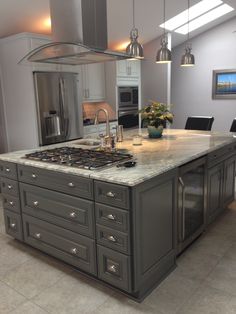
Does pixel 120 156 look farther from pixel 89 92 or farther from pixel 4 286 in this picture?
pixel 89 92

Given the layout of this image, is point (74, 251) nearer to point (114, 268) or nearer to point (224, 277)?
point (114, 268)

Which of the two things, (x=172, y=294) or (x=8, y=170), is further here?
(x=8, y=170)

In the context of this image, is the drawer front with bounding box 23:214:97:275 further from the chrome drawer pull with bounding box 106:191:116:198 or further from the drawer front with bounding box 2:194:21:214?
the chrome drawer pull with bounding box 106:191:116:198

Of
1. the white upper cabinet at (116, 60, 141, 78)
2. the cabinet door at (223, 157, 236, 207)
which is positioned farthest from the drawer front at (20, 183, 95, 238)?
the white upper cabinet at (116, 60, 141, 78)

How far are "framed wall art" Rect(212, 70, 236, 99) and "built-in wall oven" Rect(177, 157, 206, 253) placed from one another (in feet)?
15.1

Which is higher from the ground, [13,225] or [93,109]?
[93,109]

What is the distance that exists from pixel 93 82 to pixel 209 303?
4534 mm

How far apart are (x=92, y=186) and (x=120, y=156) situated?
55 centimetres

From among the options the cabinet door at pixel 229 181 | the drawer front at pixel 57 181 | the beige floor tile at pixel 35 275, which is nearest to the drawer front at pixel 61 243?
the beige floor tile at pixel 35 275

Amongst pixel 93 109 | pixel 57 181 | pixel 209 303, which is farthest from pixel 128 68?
pixel 209 303

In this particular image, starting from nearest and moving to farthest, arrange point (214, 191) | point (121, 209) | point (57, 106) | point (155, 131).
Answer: point (121, 209)
point (214, 191)
point (155, 131)
point (57, 106)

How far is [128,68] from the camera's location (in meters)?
6.18

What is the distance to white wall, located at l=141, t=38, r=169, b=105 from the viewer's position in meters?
6.38

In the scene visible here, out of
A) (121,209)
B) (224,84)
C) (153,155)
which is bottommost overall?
(121,209)
